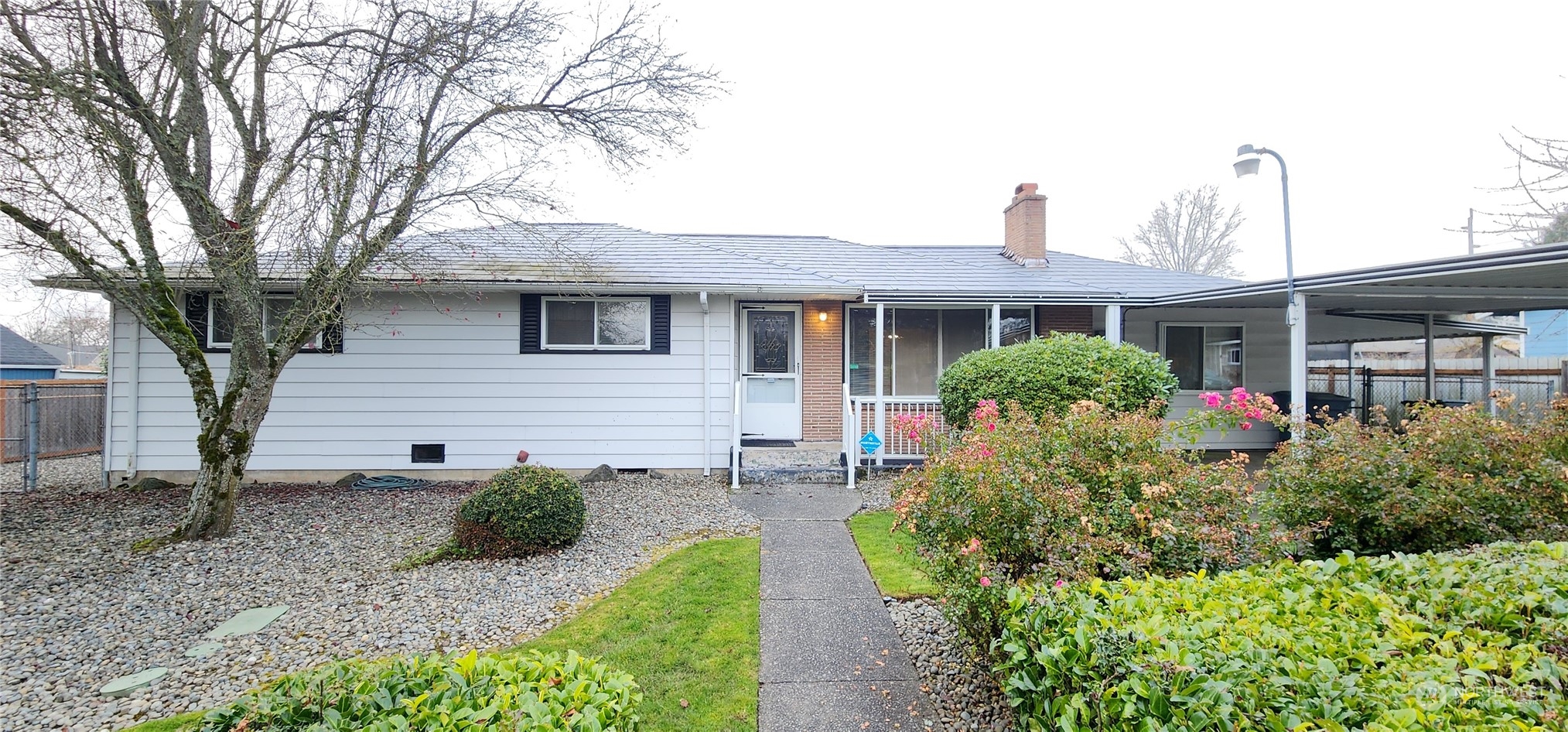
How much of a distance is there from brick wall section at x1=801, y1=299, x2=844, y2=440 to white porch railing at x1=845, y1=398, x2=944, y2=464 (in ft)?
2.90

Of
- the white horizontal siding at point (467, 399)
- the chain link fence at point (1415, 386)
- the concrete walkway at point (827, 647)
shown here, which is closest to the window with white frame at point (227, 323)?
the white horizontal siding at point (467, 399)

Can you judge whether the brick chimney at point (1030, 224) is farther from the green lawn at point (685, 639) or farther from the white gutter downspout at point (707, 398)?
the green lawn at point (685, 639)

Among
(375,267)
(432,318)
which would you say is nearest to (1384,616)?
(375,267)

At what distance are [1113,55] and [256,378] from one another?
12932mm

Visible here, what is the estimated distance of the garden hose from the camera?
8391 millimetres

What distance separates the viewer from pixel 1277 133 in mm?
13727

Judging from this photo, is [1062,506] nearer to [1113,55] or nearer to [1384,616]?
[1384,616]

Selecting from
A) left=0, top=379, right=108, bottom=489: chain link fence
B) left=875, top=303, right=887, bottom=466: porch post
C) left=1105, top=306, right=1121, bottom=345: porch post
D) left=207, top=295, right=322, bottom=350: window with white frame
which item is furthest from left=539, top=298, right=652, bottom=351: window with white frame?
left=0, top=379, right=108, bottom=489: chain link fence

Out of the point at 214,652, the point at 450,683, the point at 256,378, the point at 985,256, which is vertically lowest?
the point at 214,652

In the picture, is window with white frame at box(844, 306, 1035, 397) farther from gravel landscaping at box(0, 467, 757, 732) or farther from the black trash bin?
the black trash bin

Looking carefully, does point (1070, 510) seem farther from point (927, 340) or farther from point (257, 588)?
point (927, 340)

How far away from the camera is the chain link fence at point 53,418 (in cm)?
1036

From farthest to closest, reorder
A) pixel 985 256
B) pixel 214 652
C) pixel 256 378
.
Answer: pixel 985 256
pixel 256 378
pixel 214 652

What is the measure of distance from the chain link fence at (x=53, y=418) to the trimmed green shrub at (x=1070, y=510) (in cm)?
1304
